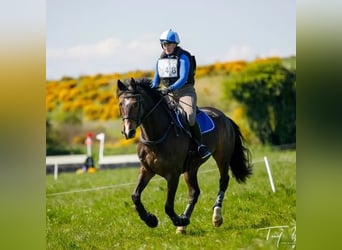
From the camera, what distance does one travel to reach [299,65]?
5.39 m

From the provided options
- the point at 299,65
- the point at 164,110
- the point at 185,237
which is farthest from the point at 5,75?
the point at 299,65

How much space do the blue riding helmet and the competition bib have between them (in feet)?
0.47

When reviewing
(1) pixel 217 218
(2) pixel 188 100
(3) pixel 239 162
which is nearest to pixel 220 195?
(1) pixel 217 218

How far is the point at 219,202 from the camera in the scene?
5.96m

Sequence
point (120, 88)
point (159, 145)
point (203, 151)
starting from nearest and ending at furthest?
1. point (120, 88)
2. point (159, 145)
3. point (203, 151)

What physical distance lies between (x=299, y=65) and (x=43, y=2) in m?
2.16

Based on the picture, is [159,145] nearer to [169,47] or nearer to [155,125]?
[155,125]

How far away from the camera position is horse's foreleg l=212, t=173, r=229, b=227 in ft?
19.2

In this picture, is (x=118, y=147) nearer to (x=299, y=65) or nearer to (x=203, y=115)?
(x=203, y=115)

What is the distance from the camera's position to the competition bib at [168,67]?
5523 millimetres

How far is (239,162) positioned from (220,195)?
43cm

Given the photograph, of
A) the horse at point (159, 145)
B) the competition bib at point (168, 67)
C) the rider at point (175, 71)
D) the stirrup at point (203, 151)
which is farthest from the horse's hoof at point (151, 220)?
the competition bib at point (168, 67)

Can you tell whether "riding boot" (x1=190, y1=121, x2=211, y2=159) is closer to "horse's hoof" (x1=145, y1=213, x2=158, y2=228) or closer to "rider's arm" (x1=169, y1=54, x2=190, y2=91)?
"rider's arm" (x1=169, y1=54, x2=190, y2=91)

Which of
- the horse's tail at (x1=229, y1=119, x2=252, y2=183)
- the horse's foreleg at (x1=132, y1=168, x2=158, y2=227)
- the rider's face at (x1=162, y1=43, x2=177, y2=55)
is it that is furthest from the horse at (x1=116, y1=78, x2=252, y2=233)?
the horse's tail at (x1=229, y1=119, x2=252, y2=183)
